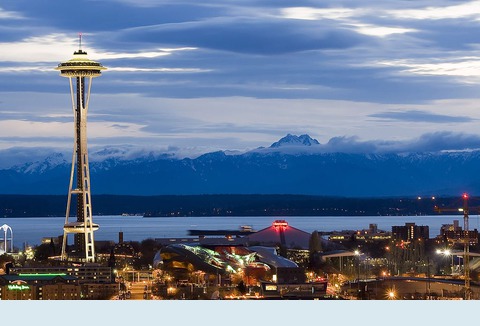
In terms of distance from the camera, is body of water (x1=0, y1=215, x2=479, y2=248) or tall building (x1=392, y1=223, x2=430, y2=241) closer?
tall building (x1=392, y1=223, x2=430, y2=241)

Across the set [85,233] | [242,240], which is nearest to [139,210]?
[242,240]

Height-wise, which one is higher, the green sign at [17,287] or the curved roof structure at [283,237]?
the curved roof structure at [283,237]

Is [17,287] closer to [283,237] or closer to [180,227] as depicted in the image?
[283,237]

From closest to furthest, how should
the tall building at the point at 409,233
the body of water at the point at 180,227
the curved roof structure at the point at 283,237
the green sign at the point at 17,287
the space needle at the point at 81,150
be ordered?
the green sign at the point at 17,287, the space needle at the point at 81,150, the curved roof structure at the point at 283,237, the tall building at the point at 409,233, the body of water at the point at 180,227

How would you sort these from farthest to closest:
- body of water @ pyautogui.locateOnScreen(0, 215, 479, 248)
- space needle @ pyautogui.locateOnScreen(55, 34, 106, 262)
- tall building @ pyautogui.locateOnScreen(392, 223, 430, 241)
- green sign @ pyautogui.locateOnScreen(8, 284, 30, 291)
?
body of water @ pyautogui.locateOnScreen(0, 215, 479, 248), tall building @ pyautogui.locateOnScreen(392, 223, 430, 241), space needle @ pyautogui.locateOnScreen(55, 34, 106, 262), green sign @ pyautogui.locateOnScreen(8, 284, 30, 291)

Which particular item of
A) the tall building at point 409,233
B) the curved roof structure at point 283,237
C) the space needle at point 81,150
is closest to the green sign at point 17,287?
the space needle at point 81,150

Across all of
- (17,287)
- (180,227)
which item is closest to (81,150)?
(17,287)

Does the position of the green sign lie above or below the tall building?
below

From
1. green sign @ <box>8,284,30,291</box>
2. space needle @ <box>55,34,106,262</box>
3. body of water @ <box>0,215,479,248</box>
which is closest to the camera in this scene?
green sign @ <box>8,284,30,291</box>

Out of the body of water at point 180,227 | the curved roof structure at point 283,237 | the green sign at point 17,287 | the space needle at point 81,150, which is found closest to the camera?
the green sign at point 17,287

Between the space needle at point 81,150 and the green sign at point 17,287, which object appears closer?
the green sign at point 17,287

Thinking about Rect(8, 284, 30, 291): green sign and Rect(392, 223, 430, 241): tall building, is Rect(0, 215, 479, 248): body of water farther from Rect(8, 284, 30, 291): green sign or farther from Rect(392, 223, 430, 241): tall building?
Rect(8, 284, 30, 291): green sign

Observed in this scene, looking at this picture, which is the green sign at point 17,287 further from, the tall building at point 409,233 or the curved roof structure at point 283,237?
the tall building at point 409,233

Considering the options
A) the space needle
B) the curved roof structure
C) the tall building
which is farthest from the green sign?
the tall building
